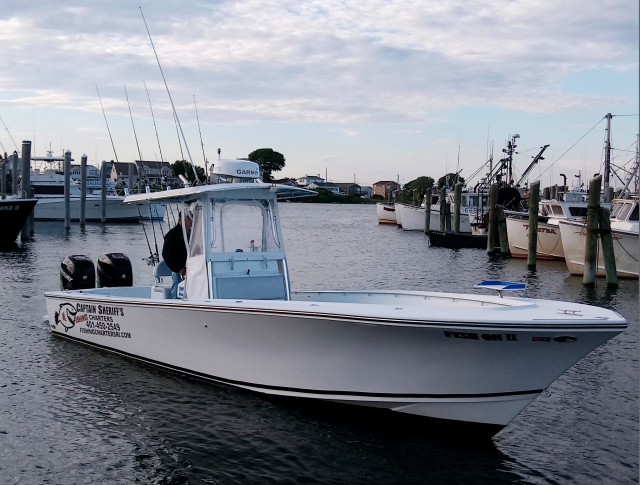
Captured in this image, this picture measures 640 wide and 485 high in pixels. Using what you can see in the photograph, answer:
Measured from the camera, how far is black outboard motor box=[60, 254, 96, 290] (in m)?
13.3

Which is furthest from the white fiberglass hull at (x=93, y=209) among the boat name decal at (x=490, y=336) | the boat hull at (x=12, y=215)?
the boat name decal at (x=490, y=336)

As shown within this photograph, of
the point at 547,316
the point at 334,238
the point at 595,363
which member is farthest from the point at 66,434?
the point at 334,238

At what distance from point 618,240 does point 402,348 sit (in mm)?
18501

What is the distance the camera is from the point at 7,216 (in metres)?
32.8

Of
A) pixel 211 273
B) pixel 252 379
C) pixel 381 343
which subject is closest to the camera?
pixel 381 343

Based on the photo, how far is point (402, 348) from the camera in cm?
782

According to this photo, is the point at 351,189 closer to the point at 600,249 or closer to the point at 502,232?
the point at 502,232

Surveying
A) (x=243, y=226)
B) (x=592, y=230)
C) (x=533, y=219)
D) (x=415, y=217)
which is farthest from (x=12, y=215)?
(x=415, y=217)

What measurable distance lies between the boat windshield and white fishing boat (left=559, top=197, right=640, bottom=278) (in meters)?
16.2

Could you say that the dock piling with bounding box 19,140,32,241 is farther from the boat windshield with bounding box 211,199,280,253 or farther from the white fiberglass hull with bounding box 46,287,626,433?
the white fiberglass hull with bounding box 46,287,626,433

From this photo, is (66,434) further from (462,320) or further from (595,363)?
(595,363)

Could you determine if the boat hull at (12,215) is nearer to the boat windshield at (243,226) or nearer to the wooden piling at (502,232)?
the wooden piling at (502,232)

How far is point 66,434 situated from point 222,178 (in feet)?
14.1

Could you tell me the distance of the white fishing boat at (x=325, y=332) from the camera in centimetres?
752
